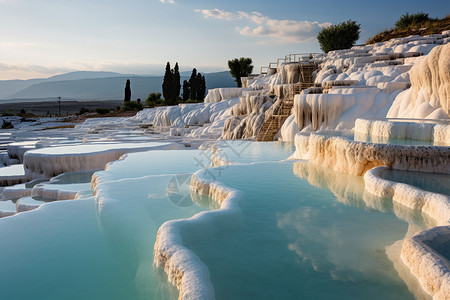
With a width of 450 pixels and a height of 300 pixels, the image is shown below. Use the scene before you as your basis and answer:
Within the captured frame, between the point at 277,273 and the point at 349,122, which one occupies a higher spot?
the point at 349,122

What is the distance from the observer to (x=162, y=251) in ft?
12.1

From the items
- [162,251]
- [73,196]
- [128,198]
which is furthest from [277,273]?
[73,196]

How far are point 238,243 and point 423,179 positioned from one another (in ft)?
11.9

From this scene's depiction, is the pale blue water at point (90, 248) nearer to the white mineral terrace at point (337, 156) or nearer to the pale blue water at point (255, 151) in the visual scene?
the white mineral terrace at point (337, 156)

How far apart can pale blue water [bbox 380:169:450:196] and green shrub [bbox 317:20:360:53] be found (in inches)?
1290

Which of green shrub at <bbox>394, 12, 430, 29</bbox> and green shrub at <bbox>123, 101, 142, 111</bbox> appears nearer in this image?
green shrub at <bbox>394, 12, 430, 29</bbox>

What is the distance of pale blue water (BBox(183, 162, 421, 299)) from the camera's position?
300cm

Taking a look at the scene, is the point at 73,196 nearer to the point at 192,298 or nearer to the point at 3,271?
the point at 3,271

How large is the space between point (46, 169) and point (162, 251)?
955 centimetres

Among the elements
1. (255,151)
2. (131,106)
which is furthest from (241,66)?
(255,151)

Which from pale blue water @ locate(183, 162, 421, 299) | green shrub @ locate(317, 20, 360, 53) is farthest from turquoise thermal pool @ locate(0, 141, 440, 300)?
green shrub @ locate(317, 20, 360, 53)

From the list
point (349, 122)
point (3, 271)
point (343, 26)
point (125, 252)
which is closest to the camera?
point (3, 271)

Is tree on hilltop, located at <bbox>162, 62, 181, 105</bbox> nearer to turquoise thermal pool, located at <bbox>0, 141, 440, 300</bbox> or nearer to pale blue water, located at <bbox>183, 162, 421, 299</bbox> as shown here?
turquoise thermal pool, located at <bbox>0, 141, 440, 300</bbox>

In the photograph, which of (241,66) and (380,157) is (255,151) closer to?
(380,157)
